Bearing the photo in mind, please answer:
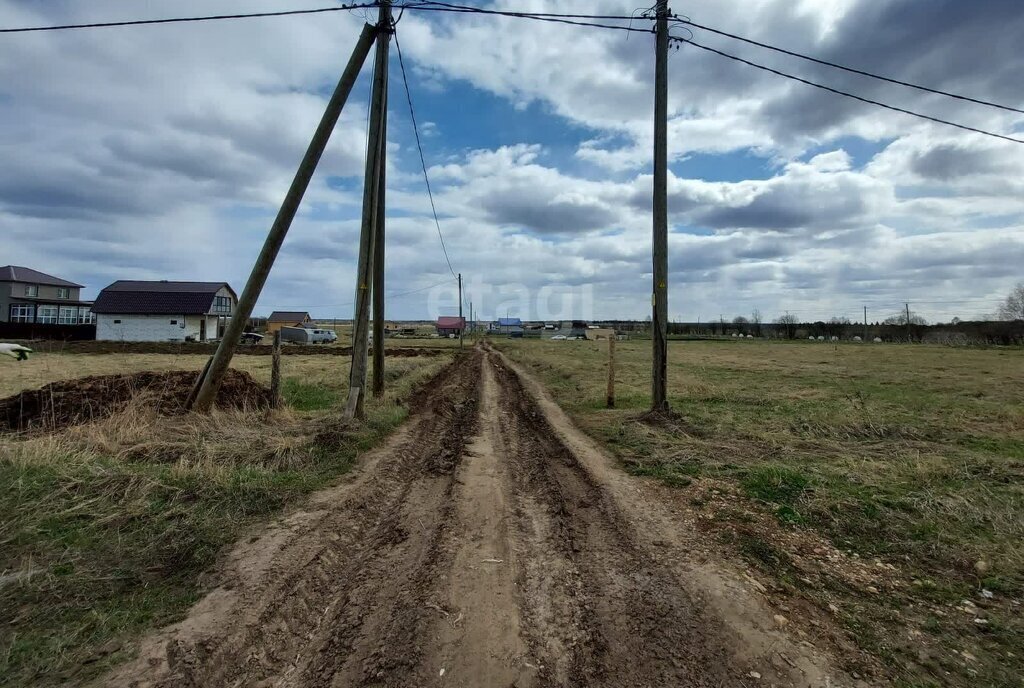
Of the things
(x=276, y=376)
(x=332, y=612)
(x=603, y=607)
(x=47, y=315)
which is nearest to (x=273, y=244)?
(x=276, y=376)

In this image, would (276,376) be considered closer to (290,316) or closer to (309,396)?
(309,396)

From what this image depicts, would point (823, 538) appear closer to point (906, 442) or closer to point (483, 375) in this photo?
point (906, 442)

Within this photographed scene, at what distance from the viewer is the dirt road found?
2834 mm

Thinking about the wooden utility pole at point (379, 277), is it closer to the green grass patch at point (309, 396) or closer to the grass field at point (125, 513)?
the green grass patch at point (309, 396)

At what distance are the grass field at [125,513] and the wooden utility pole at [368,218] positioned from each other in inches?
42.9

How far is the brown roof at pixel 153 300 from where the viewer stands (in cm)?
5434

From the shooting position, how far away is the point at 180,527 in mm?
4566

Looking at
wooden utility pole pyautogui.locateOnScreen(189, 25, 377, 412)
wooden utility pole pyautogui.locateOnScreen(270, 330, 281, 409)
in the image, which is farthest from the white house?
wooden utility pole pyautogui.locateOnScreen(189, 25, 377, 412)

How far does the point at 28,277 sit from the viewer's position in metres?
65.6

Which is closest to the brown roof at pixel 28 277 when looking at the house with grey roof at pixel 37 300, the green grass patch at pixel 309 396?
the house with grey roof at pixel 37 300

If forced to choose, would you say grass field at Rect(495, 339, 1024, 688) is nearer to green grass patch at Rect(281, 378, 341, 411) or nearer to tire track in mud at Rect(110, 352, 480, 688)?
tire track in mud at Rect(110, 352, 480, 688)

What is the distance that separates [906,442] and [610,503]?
249 inches

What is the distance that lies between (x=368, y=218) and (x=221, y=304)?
192 feet

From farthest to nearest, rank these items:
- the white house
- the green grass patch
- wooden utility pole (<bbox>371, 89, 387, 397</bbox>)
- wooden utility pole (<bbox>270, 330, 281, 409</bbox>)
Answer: the white house < the green grass patch < wooden utility pole (<bbox>371, 89, 387, 397</bbox>) < wooden utility pole (<bbox>270, 330, 281, 409</bbox>)
